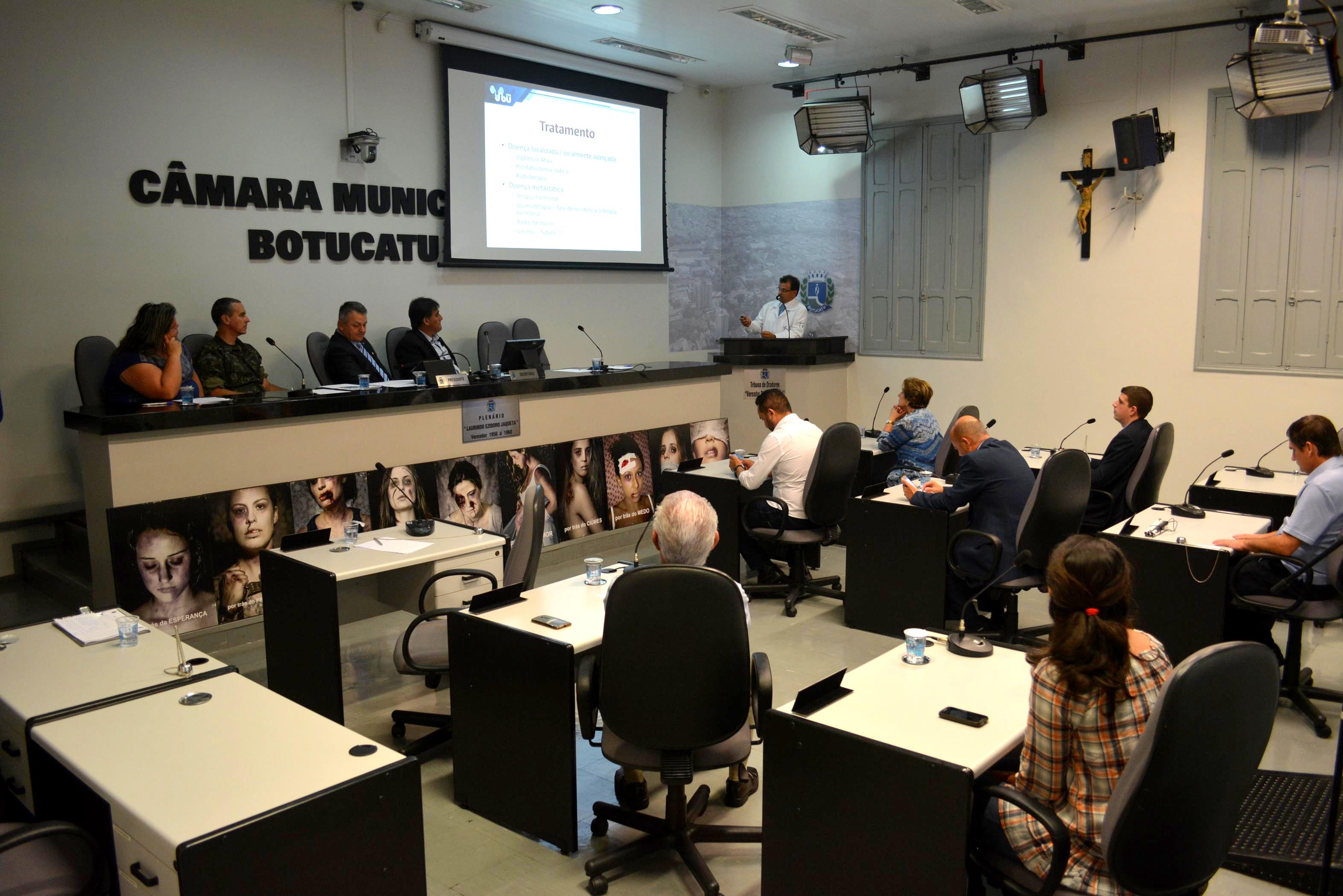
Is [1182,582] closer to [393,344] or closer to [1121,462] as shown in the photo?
[1121,462]

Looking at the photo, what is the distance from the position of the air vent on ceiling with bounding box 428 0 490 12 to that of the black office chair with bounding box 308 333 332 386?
254 cm

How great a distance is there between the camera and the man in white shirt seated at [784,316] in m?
9.16

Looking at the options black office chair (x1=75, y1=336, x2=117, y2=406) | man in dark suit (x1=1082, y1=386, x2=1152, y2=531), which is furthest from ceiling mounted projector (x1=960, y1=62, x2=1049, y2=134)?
black office chair (x1=75, y1=336, x2=117, y2=406)

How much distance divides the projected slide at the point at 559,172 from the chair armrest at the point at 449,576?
15.5 feet

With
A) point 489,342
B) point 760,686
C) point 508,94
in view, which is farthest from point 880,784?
point 508,94

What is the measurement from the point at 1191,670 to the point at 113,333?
630 cm

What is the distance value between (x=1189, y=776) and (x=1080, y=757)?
0.73 ft

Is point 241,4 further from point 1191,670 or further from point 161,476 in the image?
point 1191,670

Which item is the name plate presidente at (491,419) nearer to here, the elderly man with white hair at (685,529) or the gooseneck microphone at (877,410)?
the elderly man with white hair at (685,529)

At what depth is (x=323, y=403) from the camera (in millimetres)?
5215

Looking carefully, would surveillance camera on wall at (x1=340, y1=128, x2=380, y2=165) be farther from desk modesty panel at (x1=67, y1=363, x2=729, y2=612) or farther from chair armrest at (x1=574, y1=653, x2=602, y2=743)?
chair armrest at (x1=574, y1=653, x2=602, y2=743)

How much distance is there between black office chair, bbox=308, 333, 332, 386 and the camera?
686cm

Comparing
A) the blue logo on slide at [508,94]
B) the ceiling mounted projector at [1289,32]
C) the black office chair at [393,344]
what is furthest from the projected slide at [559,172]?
the ceiling mounted projector at [1289,32]

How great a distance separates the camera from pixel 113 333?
6.14 metres
